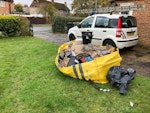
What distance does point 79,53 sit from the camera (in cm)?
578

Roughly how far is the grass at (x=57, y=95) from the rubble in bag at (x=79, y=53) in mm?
467

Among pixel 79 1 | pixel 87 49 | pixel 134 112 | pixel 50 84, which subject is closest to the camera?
pixel 134 112

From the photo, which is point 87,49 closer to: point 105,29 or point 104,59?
point 104,59

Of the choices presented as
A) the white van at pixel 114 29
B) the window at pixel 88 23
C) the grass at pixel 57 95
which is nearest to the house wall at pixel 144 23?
the white van at pixel 114 29

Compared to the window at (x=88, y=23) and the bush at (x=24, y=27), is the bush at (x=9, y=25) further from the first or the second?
the window at (x=88, y=23)

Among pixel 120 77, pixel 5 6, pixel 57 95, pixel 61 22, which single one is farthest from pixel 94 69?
pixel 5 6

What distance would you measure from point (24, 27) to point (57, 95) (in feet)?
35.6

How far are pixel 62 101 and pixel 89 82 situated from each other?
1.18 meters

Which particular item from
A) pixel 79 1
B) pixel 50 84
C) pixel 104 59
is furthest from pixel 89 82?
pixel 79 1

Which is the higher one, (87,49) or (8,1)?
(8,1)

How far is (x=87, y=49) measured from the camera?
5953mm

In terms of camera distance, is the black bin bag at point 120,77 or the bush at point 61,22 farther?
the bush at point 61,22

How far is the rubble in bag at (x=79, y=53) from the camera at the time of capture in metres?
5.45

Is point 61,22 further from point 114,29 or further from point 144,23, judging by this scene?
point 114,29
